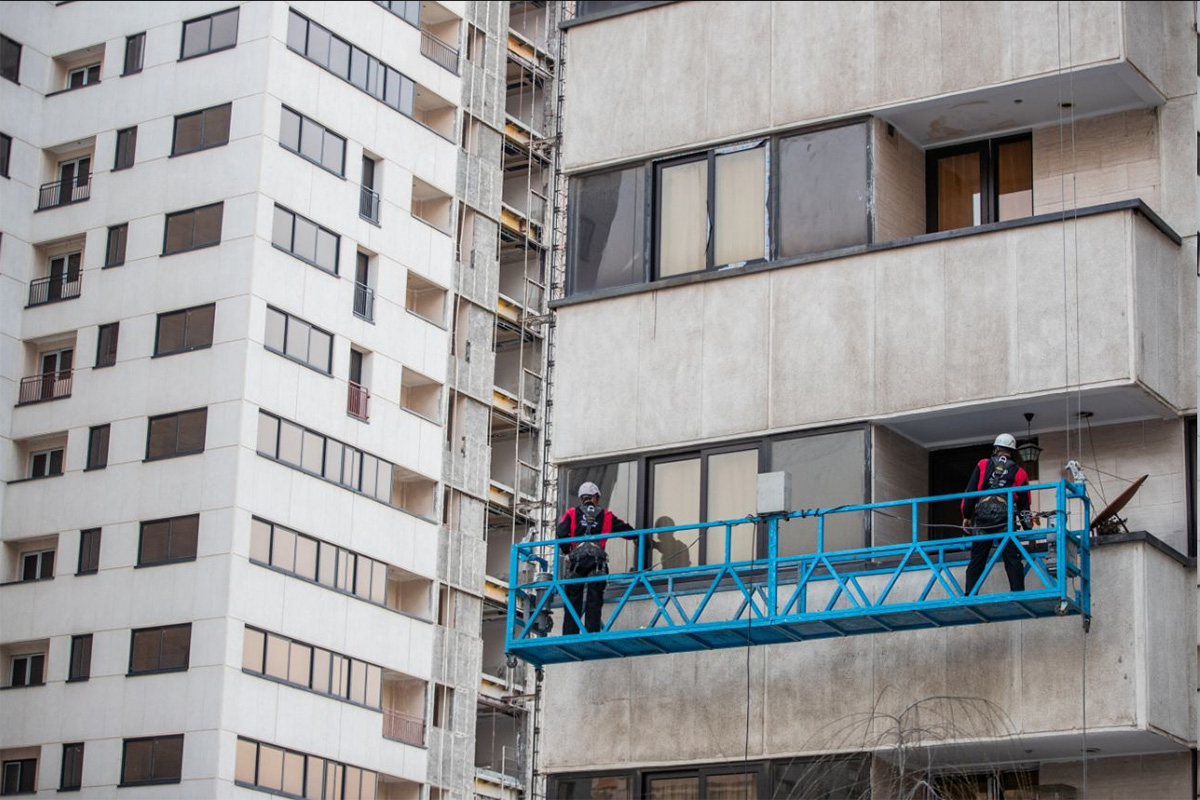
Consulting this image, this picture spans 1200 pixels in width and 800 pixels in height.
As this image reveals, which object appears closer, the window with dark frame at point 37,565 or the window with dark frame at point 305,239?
the window with dark frame at point 37,565

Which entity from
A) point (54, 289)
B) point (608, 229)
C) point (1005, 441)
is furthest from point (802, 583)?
point (54, 289)

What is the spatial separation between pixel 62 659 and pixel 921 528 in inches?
2093

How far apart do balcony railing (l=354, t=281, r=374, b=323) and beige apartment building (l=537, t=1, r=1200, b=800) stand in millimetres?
52186

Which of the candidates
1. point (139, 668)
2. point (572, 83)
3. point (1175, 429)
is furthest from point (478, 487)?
point (1175, 429)

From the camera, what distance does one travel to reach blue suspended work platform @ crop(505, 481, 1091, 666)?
26.8 meters

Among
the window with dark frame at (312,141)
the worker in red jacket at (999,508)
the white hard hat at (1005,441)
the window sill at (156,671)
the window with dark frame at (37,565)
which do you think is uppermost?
the window with dark frame at (312,141)

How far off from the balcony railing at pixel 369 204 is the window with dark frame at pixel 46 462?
1410cm

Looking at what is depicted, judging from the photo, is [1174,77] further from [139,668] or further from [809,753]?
[139,668]

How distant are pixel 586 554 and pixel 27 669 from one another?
175 ft

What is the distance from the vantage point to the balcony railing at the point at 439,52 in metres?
92.0

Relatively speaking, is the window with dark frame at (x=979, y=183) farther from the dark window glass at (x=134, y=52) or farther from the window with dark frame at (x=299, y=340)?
the dark window glass at (x=134, y=52)

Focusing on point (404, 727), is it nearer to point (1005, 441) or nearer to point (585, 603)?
point (585, 603)

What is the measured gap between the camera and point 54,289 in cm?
8319

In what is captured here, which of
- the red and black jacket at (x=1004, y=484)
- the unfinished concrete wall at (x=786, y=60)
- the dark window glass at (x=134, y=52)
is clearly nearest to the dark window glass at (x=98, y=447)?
the dark window glass at (x=134, y=52)
